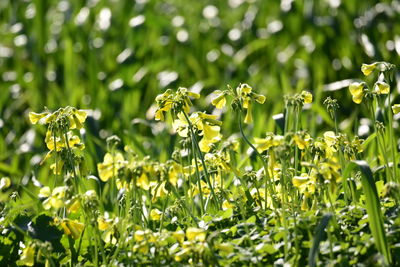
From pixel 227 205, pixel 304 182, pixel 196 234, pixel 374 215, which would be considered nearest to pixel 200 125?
pixel 227 205

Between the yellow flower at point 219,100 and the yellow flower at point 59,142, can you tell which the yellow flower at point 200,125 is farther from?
the yellow flower at point 59,142

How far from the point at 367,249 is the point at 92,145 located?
5.91 ft

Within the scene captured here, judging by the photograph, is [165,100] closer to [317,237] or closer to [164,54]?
[317,237]

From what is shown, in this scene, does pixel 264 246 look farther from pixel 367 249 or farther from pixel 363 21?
pixel 363 21

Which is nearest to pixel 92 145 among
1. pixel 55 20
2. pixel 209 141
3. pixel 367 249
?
pixel 209 141

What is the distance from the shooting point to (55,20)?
6.09 m

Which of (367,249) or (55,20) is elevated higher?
(55,20)

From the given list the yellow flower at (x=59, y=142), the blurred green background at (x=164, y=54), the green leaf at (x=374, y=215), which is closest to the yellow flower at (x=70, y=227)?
the yellow flower at (x=59, y=142)

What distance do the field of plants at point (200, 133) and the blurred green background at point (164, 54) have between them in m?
0.02

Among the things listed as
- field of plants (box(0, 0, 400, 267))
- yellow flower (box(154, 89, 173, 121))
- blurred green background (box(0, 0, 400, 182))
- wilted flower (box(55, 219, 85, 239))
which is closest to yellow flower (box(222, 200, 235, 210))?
field of plants (box(0, 0, 400, 267))

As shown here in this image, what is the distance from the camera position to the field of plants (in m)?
1.79

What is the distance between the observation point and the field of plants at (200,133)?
1786mm

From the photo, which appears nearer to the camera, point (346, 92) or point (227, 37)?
point (346, 92)

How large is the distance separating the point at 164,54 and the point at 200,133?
9.85ft
